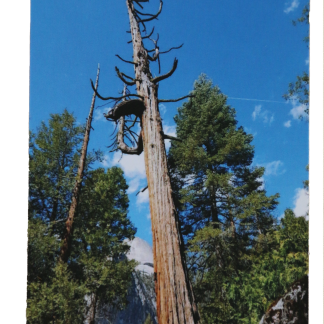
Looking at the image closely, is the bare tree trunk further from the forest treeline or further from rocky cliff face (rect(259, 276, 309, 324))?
rocky cliff face (rect(259, 276, 309, 324))

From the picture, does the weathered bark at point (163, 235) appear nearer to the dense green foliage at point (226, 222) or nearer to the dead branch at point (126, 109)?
the dead branch at point (126, 109)

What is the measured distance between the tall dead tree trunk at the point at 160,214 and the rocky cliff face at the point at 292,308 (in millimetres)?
1571

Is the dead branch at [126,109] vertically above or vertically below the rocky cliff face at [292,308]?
above

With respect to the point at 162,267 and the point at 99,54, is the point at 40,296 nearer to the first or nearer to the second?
the point at 162,267

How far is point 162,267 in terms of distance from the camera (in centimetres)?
193

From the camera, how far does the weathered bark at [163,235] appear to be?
175 centimetres

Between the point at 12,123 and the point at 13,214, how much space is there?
103 cm

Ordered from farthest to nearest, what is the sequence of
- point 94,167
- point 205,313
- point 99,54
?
point 94,167
point 205,313
point 99,54

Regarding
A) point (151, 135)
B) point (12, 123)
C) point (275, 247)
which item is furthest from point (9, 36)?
point (275, 247)

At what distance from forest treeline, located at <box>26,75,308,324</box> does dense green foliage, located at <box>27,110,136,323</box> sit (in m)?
0.03

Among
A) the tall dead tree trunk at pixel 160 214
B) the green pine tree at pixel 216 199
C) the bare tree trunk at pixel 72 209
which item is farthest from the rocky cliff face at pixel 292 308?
the bare tree trunk at pixel 72 209

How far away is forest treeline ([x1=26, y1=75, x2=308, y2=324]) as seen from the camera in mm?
4594

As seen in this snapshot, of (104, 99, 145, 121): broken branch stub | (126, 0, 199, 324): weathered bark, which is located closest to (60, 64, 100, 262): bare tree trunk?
(104, 99, 145, 121): broken branch stub

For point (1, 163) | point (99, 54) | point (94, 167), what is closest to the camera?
point (1, 163)
